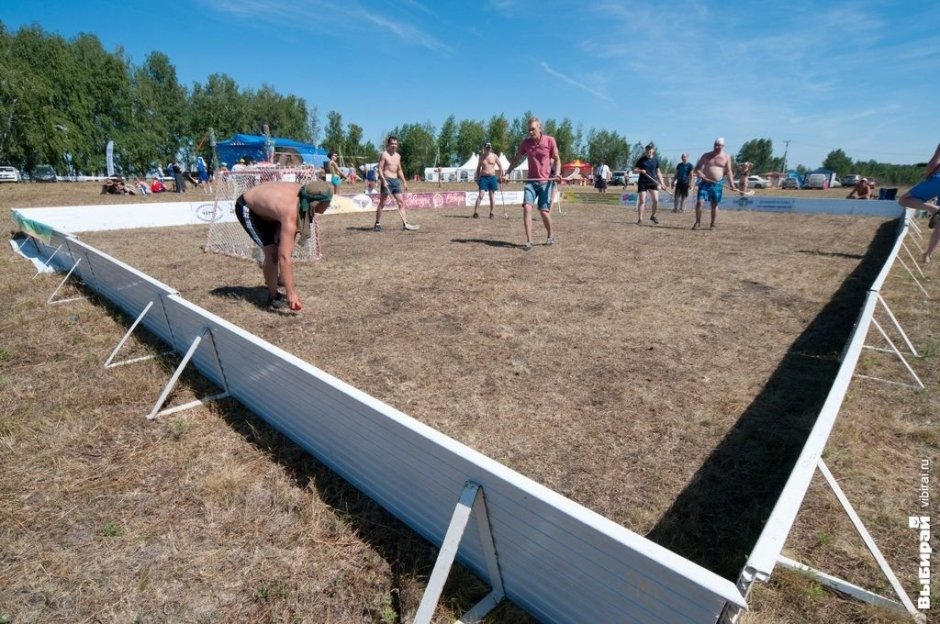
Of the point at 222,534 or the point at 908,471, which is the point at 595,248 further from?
the point at 222,534

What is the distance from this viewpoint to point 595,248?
822 cm

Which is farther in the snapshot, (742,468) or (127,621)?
(742,468)

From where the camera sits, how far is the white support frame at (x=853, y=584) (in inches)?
61.4

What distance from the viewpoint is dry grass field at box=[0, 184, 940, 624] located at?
5.92 ft

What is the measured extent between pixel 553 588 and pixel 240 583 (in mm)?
1241

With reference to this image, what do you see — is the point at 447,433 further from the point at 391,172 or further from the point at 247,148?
the point at 247,148

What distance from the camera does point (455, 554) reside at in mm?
1562

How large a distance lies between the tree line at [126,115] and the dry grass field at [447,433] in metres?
26.6

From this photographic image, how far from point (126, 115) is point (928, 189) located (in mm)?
66175

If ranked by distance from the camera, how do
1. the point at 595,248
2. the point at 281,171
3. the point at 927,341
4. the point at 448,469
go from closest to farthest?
the point at 448,469 < the point at 927,341 < the point at 281,171 < the point at 595,248

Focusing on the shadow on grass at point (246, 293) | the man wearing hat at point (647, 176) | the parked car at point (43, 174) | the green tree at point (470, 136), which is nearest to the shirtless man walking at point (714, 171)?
the man wearing hat at point (647, 176)

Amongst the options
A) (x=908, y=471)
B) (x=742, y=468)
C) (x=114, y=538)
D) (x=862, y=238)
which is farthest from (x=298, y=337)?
(x=862, y=238)

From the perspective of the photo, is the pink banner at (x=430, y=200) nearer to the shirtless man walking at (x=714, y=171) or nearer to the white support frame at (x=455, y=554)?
the shirtless man walking at (x=714, y=171)

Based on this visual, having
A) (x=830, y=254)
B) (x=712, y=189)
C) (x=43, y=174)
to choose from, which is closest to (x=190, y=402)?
(x=830, y=254)
